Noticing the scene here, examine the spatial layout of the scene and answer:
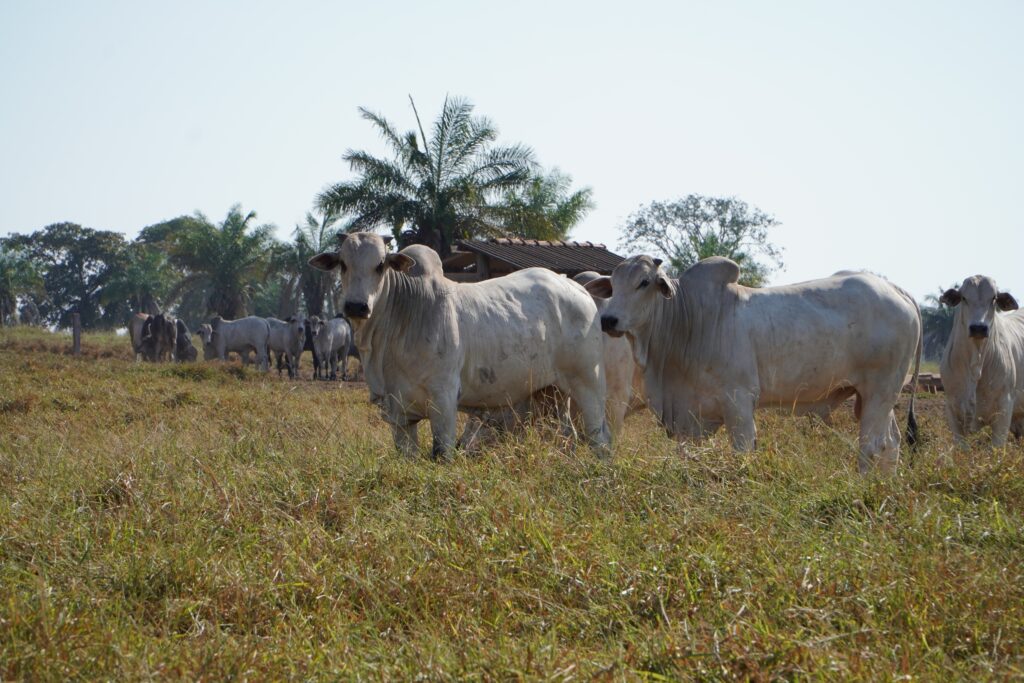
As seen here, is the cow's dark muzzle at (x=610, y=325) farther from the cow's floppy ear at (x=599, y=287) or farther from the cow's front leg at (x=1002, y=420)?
the cow's front leg at (x=1002, y=420)

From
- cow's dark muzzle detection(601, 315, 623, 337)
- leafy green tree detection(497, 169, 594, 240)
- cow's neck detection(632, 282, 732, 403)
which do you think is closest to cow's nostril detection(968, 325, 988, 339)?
cow's neck detection(632, 282, 732, 403)

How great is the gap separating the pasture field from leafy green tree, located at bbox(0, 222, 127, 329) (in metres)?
64.5

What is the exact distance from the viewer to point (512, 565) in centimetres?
493

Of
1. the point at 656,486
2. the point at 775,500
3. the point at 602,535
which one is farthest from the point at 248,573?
the point at 775,500

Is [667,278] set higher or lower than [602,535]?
higher

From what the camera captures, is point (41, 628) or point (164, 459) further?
point (164, 459)

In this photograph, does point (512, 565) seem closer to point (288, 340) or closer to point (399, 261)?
point (399, 261)

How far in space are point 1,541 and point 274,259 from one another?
134 feet

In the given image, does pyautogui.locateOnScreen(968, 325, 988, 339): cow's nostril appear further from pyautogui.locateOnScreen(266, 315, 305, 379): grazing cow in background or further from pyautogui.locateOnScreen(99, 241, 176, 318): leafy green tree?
pyautogui.locateOnScreen(99, 241, 176, 318): leafy green tree

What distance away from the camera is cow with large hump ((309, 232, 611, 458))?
752 cm

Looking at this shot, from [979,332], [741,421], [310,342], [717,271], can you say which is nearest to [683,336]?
[717,271]

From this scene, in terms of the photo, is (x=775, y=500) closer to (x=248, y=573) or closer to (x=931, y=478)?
(x=931, y=478)

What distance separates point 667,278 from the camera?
8109 millimetres

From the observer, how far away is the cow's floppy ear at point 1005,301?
390 inches
